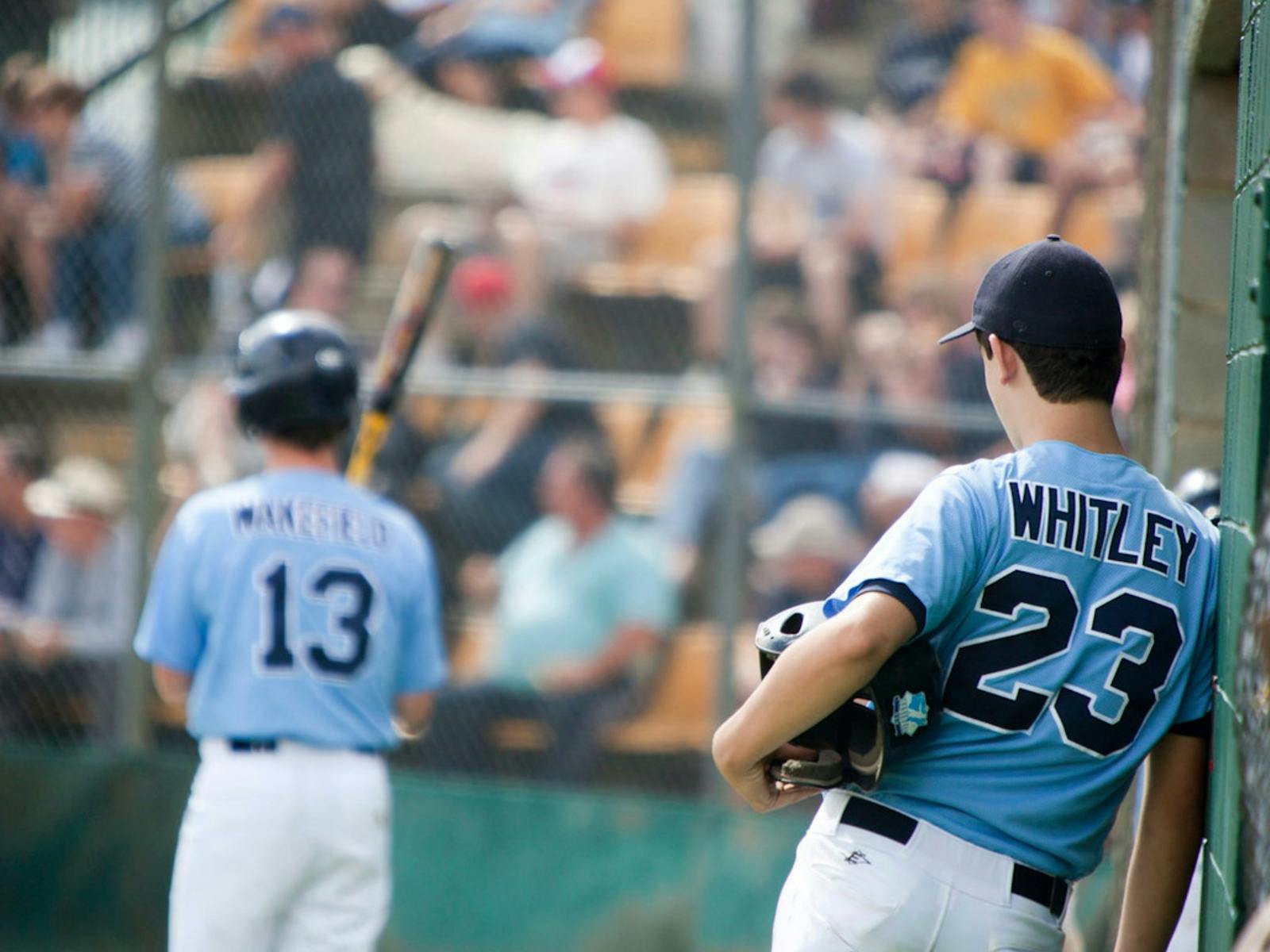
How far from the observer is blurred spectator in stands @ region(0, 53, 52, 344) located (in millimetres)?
6371

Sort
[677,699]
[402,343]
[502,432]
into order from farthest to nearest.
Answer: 1. [502,432]
2. [677,699]
3. [402,343]

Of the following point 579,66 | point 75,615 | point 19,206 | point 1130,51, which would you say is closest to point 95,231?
point 19,206

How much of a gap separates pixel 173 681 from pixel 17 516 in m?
2.71

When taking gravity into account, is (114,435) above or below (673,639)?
above

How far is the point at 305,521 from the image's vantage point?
393 centimetres

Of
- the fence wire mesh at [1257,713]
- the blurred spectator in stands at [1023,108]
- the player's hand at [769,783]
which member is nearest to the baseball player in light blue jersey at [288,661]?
the player's hand at [769,783]

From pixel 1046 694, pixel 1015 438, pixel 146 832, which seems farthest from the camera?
pixel 146 832

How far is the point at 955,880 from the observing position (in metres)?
2.38

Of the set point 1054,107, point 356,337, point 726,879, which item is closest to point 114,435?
point 356,337

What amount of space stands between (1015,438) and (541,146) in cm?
423

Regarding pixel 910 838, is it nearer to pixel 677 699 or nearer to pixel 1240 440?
pixel 1240 440

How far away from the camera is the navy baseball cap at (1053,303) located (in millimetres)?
2408

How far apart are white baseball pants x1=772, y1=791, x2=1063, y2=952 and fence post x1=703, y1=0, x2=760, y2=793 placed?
10.4 feet

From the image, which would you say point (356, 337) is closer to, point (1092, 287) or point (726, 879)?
point (726, 879)
